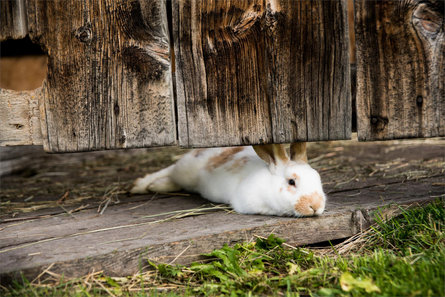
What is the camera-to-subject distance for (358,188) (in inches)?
124

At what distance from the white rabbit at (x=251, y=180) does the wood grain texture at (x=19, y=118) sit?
0.96m

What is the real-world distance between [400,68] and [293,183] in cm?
83

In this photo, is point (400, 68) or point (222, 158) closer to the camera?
point (400, 68)

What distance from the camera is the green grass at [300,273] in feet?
5.98

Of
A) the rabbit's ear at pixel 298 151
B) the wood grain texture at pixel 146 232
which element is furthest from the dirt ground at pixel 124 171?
the rabbit's ear at pixel 298 151

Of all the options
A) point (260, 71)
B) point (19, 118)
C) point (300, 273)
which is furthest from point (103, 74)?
point (300, 273)

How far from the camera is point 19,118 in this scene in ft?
8.45

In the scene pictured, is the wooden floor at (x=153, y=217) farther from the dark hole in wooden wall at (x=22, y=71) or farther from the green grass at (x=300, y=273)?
the dark hole in wooden wall at (x=22, y=71)

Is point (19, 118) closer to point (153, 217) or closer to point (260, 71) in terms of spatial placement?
point (153, 217)

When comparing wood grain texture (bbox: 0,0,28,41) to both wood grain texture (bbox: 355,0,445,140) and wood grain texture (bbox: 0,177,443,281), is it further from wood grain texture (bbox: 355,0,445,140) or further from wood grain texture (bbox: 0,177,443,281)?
wood grain texture (bbox: 355,0,445,140)

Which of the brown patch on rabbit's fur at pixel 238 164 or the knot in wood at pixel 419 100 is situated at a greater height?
the knot in wood at pixel 419 100

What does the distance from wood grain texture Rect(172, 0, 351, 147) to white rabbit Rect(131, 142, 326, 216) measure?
0.85 feet

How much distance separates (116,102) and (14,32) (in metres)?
0.64

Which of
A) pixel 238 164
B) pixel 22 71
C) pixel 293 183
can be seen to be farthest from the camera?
pixel 22 71
